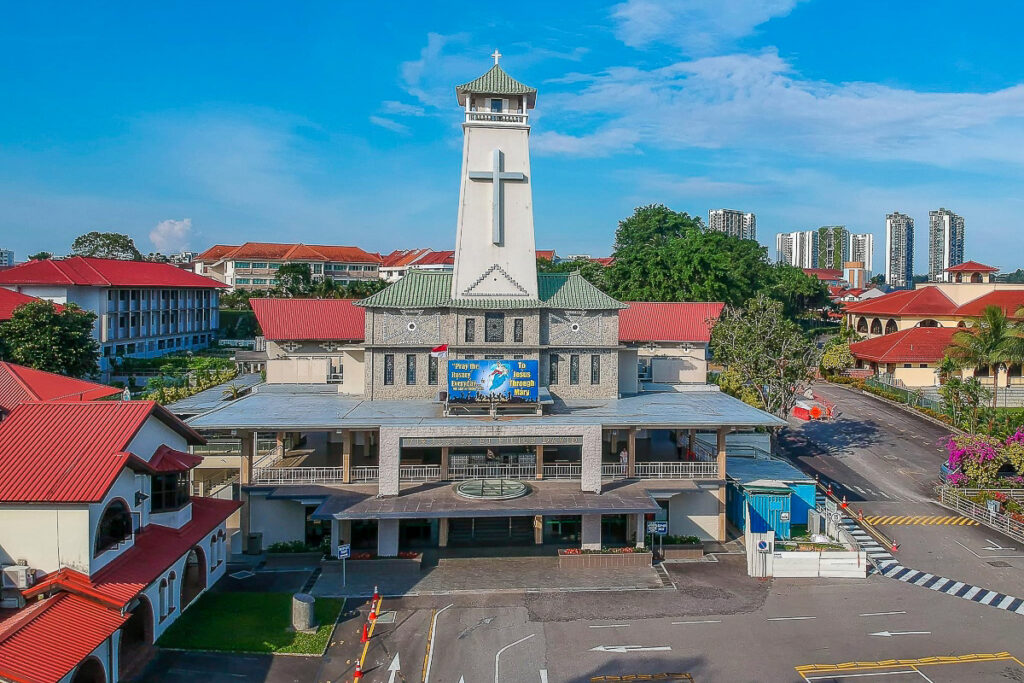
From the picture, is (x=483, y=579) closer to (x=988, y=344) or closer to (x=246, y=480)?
(x=246, y=480)

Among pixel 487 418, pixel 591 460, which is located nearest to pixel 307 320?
pixel 487 418

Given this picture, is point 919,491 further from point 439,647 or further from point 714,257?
point 714,257

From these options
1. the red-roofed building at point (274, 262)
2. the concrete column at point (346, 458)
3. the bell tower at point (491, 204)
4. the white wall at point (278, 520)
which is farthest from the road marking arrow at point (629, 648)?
the red-roofed building at point (274, 262)

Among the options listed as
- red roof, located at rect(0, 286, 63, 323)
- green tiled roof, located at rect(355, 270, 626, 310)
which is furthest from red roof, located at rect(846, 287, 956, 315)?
red roof, located at rect(0, 286, 63, 323)

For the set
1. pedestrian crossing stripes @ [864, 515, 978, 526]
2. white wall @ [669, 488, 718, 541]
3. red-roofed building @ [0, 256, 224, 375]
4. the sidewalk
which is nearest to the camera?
the sidewalk

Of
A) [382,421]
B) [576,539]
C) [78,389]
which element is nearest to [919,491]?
[576,539]

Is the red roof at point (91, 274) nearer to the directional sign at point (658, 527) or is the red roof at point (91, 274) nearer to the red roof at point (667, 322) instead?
the red roof at point (667, 322)

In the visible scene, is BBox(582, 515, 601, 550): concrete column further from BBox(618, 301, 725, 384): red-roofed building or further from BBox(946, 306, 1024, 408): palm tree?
BBox(946, 306, 1024, 408): palm tree
